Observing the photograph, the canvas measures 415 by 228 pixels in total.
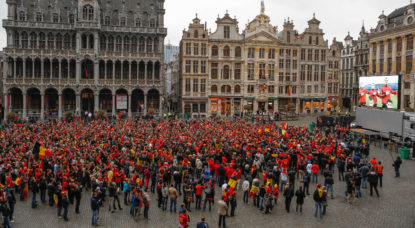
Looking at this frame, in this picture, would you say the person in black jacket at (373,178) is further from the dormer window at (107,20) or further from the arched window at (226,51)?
the dormer window at (107,20)

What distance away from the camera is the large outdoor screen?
4184 cm

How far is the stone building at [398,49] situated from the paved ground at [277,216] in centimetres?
3581

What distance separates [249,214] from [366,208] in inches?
240

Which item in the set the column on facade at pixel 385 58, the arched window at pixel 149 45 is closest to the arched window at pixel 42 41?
the arched window at pixel 149 45

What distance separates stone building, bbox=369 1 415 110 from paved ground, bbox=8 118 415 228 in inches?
1410

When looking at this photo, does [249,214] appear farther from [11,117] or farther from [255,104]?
[255,104]

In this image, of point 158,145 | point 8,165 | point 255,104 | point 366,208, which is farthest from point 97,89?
point 366,208

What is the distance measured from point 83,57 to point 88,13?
24.7 ft

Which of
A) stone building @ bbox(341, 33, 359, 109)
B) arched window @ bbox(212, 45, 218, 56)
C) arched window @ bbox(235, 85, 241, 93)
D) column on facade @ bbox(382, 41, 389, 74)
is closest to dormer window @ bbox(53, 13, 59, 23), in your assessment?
arched window @ bbox(212, 45, 218, 56)

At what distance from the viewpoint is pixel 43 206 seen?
692 inches

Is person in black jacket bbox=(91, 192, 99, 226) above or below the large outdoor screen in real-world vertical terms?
below

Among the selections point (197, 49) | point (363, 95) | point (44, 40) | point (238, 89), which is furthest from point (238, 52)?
point (44, 40)

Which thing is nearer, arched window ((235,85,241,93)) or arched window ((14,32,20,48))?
arched window ((14,32,20,48))

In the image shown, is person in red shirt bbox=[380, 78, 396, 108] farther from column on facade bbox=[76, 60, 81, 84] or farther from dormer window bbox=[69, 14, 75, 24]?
dormer window bbox=[69, 14, 75, 24]
